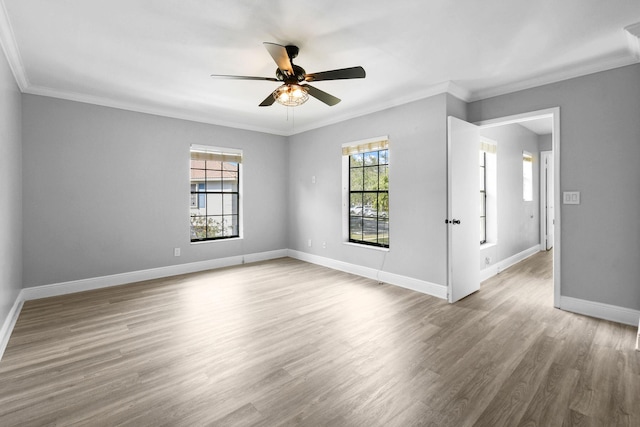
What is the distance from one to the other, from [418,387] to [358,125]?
3844 millimetres

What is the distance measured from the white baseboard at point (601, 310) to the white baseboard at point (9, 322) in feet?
17.9

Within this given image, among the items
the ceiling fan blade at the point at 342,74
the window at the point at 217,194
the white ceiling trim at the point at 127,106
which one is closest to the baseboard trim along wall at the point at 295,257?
the window at the point at 217,194

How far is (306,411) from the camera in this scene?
181 centimetres

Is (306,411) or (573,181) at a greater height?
(573,181)

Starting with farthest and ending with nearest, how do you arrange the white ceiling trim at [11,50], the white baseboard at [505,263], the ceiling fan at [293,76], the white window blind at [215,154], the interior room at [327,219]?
1. the white window blind at [215,154]
2. the white baseboard at [505,263]
3. the ceiling fan at [293,76]
4. the white ceiling trim at [11,50]
5. the interior room at [327,219]

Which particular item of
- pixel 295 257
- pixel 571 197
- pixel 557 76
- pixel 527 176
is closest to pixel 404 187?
pixel 571 197

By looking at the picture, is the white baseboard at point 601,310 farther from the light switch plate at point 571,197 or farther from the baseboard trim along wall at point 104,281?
the baseboard trim along wall at point 104,281

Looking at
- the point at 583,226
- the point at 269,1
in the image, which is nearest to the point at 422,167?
the point at 583,226

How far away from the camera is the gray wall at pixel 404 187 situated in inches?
152

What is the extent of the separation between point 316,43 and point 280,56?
48 centimetres

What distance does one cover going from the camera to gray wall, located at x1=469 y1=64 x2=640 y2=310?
2.97 metres

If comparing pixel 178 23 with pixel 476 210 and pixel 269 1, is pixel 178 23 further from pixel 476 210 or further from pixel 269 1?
pixel 476 210

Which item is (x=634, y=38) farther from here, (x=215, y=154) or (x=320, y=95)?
(x=215, y=154)

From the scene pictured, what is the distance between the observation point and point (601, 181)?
3.13 metres
